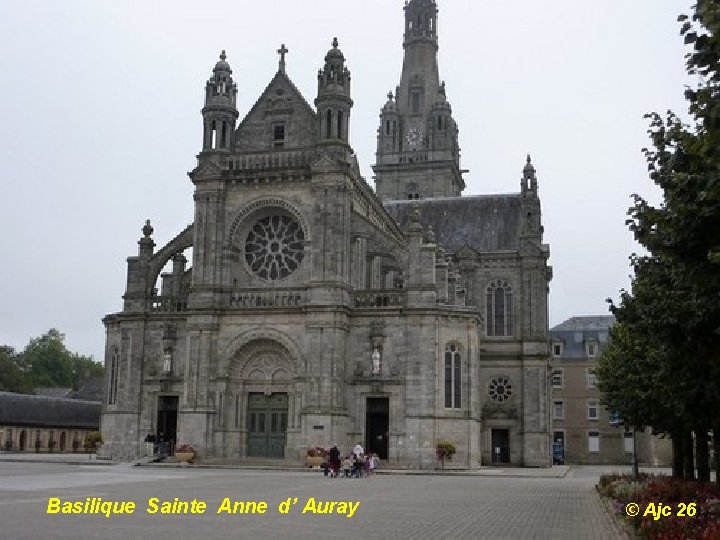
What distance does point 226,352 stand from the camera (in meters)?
49.7

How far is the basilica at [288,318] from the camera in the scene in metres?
47.8

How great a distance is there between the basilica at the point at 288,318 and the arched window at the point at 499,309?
7.21m

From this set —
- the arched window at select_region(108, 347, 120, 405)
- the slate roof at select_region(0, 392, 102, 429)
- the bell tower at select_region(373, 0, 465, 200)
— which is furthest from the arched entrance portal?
the bell tower at select_region(373, 0, 465, 200)

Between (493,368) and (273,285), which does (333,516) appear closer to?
(273,285)

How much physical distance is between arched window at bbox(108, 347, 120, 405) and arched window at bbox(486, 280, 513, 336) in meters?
26.0

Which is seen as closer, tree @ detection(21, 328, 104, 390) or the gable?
the gable

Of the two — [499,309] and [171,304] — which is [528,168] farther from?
[171,304]

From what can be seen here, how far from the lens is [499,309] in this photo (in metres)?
64.5

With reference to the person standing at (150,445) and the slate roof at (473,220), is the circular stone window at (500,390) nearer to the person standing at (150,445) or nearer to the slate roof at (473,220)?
the slate roof at (473,220)

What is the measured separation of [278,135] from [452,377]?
17.4 metres

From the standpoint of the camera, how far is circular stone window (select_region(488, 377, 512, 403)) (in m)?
61.9
